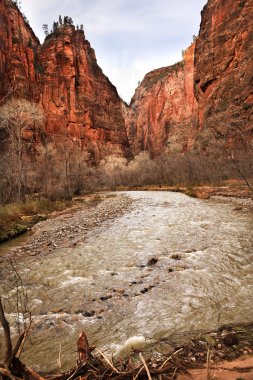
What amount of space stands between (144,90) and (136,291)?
140586 mm

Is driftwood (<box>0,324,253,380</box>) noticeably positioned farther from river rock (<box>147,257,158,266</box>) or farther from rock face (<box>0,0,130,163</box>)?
rock face (<box>0,0,130,163</box>)

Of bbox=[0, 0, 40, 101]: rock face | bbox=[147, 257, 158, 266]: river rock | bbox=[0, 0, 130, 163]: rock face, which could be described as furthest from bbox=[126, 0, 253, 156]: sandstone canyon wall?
bbox=[0, 0, 40, 101]: rock face

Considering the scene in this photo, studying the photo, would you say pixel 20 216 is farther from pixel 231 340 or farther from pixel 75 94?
pixel 75 94

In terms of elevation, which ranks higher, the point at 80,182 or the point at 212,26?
the point at 212,26

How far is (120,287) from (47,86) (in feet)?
294

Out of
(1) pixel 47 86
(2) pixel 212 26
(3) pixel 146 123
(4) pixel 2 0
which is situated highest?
(4) pixel 2 0

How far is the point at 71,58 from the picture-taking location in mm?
91812

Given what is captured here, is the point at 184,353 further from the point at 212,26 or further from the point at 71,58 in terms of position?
the point at 71,58

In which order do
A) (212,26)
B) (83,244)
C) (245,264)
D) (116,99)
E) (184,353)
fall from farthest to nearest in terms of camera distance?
1. (116,99)
2. (212,26)
3. (83,244)
4. (245,264)
5. (184,353)

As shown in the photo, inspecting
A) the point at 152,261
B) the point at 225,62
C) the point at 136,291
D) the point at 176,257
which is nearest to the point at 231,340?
the point at 136,291

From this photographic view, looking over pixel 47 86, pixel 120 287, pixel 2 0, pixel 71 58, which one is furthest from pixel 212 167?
pixel 2 0

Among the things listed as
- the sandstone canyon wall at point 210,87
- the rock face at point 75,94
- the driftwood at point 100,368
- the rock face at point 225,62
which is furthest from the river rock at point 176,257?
the rock face at point 75,94

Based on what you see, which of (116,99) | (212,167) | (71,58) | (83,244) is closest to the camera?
(83,244)

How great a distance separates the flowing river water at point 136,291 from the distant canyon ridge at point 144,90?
35708 mm
